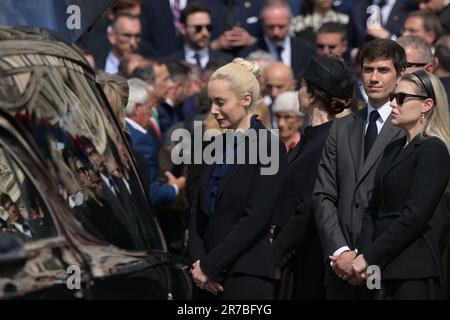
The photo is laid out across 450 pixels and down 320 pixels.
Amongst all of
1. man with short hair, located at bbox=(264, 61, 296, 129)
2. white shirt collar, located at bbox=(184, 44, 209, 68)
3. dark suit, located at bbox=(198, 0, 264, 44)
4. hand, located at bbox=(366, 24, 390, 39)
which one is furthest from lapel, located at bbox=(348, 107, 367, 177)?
dark suit, located at bbox=(198, 0, 264, 44)

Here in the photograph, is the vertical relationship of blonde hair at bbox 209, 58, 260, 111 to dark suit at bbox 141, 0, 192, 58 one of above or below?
below

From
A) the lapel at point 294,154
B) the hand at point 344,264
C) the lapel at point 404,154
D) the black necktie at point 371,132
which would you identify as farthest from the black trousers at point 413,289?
the lapel at point 294,154

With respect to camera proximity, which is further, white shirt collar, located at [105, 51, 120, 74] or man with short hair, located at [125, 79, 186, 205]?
white shirt collar, located at [105, 51, 120, 74]

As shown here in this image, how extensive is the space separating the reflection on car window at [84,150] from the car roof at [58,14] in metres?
0.49

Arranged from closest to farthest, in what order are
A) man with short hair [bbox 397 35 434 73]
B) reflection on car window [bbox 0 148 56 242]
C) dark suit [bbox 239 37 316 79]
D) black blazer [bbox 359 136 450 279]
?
reflection on car window [bbox 0 148 56 242] < black blazer [bbox 359 136 450 279] < man with short hair [bbox 397 35 434 73] < dark suit [bbox 239 37 316 79]

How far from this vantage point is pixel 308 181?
826cm

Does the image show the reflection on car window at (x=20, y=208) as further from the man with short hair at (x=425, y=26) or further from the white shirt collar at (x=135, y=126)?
the man with short hair at (x=425, y=26)

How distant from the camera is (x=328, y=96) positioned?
8297 mm

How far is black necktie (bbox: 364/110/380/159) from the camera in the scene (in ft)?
26.1

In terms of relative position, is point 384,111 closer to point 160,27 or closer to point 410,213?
point 410,213

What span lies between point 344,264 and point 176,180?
3.17m

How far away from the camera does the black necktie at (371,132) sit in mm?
7961

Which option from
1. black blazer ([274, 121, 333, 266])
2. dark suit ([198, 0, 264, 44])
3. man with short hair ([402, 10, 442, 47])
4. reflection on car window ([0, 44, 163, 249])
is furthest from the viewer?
dark suit ([198, 0, 264, 44])

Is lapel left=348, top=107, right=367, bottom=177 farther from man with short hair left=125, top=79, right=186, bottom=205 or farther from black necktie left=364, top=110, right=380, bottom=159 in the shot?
man with short hair left=125, top=79, right=186, bottom=205
